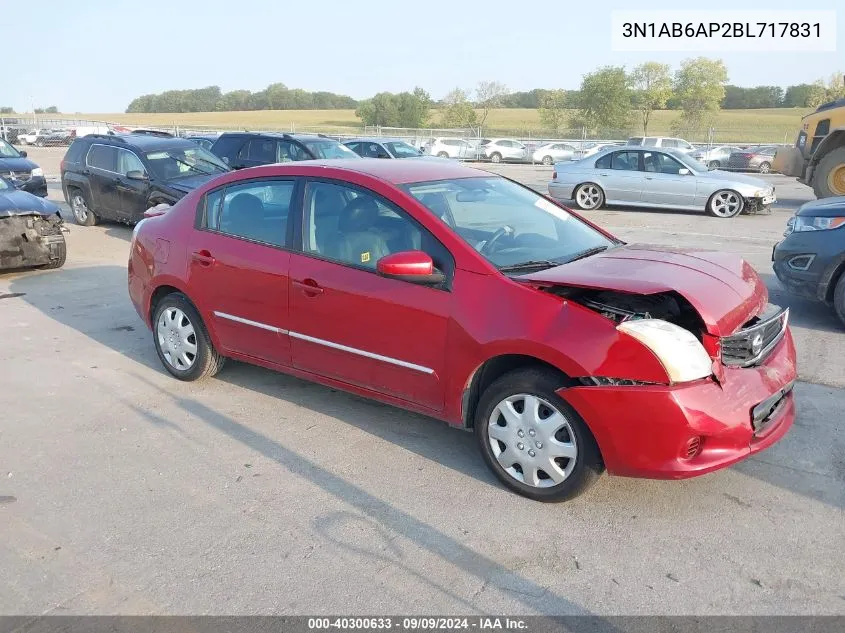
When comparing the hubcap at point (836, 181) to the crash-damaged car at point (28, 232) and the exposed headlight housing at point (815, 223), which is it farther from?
the crash-damaged car at point (28, 232)

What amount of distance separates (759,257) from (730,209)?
17.6ft

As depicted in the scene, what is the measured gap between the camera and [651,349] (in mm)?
3434

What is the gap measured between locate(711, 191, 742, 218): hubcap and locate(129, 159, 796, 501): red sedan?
38.4ft

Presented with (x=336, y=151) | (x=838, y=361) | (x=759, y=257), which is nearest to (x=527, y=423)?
(x=838, y=361)

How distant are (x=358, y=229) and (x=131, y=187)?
31.3 feet

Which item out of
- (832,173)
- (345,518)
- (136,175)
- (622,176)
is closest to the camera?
(345,518)

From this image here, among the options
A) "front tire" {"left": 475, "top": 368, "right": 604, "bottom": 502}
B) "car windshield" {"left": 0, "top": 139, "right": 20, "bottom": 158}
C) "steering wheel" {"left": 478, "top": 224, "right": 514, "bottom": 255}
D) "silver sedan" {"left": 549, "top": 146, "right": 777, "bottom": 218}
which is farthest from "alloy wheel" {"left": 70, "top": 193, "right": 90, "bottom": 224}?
"front tire" {"left": 475, "top": 368, "right": 604, "bottom": 502}

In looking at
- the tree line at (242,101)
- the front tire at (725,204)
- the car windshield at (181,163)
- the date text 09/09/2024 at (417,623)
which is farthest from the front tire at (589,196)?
the tree line at (242,101)

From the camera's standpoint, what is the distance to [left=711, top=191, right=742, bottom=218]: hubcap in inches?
608

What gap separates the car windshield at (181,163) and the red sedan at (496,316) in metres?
7.78

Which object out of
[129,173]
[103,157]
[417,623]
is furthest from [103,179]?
[417,623]

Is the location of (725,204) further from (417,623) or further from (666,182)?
(417,623)

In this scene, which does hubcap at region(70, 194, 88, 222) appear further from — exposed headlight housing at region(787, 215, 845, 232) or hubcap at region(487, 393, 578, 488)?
hubcap at region(487, 393, 578, 488)

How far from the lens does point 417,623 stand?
291 cm
